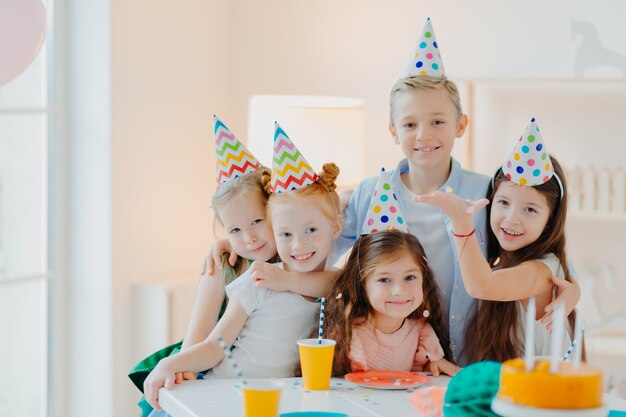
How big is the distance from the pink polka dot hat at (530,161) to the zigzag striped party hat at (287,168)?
1.35 ft

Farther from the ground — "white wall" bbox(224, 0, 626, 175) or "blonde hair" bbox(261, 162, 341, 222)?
"white wall" bbox(224, 0, 626, 175)

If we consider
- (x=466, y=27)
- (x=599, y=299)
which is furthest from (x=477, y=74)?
(x=599, y=299)

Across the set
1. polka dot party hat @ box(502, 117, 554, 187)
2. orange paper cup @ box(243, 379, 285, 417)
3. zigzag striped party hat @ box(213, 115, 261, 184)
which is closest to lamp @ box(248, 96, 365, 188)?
zigzag striped party hat @ box(213, 115, 261, 184)

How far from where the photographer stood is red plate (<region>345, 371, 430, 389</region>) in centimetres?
165

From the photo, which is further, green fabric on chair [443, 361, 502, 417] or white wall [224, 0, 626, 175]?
white wall [224, 0, 626, 175]

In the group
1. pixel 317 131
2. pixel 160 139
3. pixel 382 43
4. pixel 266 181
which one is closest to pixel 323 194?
pixel 266 181

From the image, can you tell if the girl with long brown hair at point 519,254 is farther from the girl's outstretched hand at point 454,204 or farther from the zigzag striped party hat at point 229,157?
the zigzag striped party hat at point 229,157

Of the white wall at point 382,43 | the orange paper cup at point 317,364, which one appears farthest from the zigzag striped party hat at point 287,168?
the white wall at point 382,43

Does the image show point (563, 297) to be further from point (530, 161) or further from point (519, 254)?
point (530, 161)

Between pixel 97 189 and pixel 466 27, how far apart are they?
147cm

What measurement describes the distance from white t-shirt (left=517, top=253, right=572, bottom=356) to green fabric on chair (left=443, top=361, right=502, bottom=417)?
53 centimetres

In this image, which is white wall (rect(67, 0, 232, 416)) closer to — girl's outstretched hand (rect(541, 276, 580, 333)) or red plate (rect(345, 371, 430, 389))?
red plate (rect(345, 371, 430, 389))

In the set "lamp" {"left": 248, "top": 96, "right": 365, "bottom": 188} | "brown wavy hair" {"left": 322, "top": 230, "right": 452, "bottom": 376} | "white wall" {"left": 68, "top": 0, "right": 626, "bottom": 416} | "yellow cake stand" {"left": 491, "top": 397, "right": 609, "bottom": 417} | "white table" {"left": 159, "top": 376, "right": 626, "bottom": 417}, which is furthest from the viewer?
"white wall" {"left": 68, "top": 0, "right": 626, "bottom": 416}

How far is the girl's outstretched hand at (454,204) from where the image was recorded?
5.25 ft
